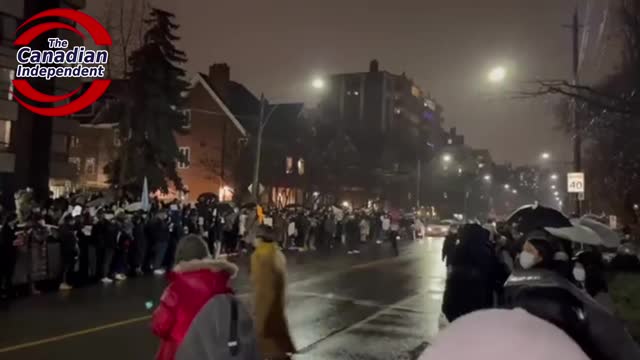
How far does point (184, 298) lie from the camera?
13.6 feet

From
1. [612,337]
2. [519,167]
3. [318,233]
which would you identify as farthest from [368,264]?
[519,167]

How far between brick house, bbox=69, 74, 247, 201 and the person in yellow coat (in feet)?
143

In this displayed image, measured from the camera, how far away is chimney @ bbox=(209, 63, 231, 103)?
56.1 metres

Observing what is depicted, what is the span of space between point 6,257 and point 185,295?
37.9 ft

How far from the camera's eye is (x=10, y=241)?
14.4 metres

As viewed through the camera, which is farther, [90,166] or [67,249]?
[90,166]

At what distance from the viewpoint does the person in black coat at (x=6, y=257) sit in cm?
1423

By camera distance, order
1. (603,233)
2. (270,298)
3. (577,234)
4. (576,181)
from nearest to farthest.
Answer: (577,234)
(603,233)
(270,298)
(576,181)

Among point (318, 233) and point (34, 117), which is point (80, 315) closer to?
point (318, 233)

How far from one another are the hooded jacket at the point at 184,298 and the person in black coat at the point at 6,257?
11321 mm

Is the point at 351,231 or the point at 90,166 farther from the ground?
the point at 90,166

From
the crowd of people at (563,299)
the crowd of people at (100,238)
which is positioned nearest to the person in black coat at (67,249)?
the crowd of people at (100,238)

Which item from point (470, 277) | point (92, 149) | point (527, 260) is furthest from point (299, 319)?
point (92, 149)

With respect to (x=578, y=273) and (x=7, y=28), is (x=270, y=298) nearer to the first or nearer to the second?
(x=578, y=273)
